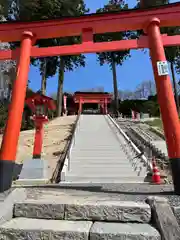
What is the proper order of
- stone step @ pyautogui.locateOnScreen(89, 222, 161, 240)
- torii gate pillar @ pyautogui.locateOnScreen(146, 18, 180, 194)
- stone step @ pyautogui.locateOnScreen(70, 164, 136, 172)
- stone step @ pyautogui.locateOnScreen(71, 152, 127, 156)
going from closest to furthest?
1. stone step @ pyautogui.locateOnScreen(89, 222, 161, 240)
2. torii gate pillar @ pyautogui.locateOnScreen(146, 18, 180, 194)
3. stone step @ pyautogui.locateOnScreen(70, 164, 136, 172)
4. stone step @ pyautogui.locateOnScreen(71, 152, 127, 156)

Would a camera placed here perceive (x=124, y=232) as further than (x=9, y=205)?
No

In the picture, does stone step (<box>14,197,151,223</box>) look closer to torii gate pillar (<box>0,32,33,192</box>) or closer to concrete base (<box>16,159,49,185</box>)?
torii gate pillar (<box>0,32,33,192</box>)

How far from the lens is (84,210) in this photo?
126 inches

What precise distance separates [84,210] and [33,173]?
21.5 ft

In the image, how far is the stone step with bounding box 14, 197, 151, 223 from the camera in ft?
10.2

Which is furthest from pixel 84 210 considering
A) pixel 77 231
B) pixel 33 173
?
pixel 33 173

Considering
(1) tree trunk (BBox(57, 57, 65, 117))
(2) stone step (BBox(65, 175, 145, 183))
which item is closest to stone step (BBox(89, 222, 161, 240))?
(2) stone step (BBox(65, 175, 145, 183))

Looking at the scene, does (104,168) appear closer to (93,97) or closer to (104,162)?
(104,162)

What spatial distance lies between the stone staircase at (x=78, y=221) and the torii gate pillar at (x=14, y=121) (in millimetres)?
1189

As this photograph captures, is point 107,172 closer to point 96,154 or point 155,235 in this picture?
point 96,154

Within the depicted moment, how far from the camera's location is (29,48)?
586 centimetres

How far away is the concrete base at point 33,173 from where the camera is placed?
904 centimetres

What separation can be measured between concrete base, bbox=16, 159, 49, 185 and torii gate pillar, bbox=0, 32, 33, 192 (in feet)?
14.7

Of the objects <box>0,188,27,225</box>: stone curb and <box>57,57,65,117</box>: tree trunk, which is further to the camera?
<box>57,57,65,117</box>: tree trunk
